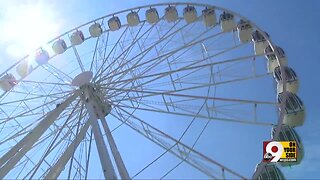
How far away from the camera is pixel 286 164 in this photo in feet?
57.8

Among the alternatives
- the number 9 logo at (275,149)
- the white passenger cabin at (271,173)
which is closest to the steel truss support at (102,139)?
the number 9 logo at (275,149)

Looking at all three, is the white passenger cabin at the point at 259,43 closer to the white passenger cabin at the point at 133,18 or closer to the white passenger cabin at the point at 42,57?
the white passenger cabin at the point at 133,18

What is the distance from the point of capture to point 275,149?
16422 millimetres

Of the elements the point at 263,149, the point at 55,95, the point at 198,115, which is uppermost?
the point at 55,95

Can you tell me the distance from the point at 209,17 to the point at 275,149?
8304 mm

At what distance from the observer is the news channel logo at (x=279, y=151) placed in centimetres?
1600

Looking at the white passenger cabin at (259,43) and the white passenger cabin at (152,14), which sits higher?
the white passenger cabin at (152,14)

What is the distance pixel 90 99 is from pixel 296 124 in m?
7.77

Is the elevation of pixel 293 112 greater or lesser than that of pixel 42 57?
lesser

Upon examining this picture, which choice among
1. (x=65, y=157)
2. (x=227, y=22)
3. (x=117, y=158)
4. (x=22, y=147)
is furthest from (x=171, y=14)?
(x=117, y=158)

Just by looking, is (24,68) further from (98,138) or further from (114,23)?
(98,138)

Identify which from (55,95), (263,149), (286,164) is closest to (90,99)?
(55,95)

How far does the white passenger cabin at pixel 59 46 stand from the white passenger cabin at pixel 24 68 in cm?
152

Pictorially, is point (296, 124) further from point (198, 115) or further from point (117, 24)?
point (117, 24)
